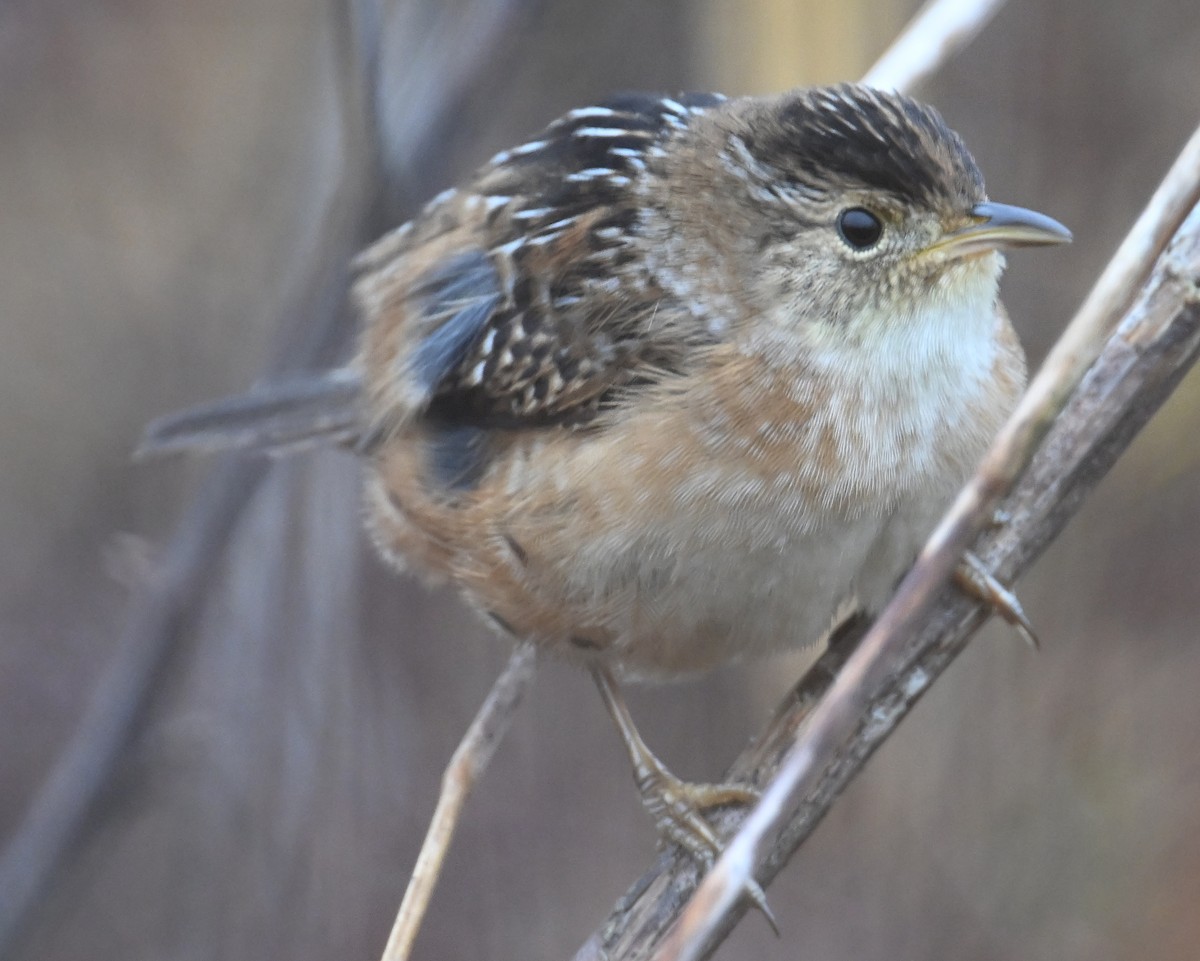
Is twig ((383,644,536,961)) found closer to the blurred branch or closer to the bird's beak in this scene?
the blurred branch

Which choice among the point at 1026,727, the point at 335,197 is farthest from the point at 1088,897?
the point at 335,197

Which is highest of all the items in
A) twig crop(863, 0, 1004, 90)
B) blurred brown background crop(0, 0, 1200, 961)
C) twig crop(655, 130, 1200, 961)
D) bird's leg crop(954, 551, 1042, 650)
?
twig crop(863, 0, 1004, 90)

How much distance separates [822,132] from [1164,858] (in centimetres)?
282

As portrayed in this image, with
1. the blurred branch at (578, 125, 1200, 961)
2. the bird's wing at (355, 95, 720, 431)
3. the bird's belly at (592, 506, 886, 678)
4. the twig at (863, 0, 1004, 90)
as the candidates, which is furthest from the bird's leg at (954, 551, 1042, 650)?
the twig at (863, 0, 1004, 90)

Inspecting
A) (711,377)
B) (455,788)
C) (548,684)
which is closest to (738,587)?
(711,377)

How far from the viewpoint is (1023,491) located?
2.35 meters

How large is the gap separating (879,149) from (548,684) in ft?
10.6

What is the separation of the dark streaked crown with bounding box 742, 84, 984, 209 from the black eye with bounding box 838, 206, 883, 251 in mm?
48

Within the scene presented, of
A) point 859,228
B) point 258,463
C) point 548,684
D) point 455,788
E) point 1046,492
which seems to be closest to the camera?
point 1046,492

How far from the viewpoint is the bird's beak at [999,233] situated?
91.3 inches

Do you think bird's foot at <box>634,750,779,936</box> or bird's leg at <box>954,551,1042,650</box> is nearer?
bird's leg at <box>954,551,1042,650</box>

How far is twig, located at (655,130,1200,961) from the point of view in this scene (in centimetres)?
140

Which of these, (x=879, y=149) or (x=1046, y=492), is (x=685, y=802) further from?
(x=879, y=149)

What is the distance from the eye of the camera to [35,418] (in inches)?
244
